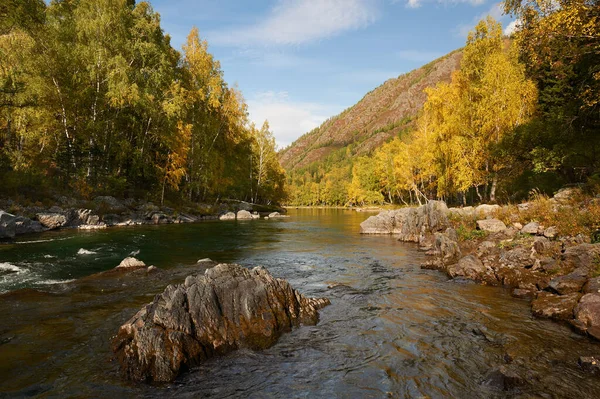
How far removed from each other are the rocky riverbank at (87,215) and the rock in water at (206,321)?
73.5 feet

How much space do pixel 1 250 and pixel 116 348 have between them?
16.7 metres

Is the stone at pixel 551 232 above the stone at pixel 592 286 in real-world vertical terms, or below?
above

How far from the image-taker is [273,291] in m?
9.05

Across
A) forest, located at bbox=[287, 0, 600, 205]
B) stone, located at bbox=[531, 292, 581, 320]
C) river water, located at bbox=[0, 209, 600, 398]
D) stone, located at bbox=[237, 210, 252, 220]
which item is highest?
forest, located at bbox=[287, 0, 600, 205]

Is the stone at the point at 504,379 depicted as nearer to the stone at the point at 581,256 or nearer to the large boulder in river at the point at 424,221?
the stone at the point at 581,256

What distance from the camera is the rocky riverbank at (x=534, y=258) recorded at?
9.20 metres

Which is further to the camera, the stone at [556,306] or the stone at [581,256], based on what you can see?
the stone at [581,256]

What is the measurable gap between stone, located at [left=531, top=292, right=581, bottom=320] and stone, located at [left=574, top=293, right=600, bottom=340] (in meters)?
0.32

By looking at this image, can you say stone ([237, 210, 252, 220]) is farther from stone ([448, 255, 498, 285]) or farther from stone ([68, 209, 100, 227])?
stone ([448, 255, 498, 285])

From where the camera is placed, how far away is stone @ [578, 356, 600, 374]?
6.26 meters

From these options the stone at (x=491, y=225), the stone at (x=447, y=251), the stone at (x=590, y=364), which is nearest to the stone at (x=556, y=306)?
the stone at (x=590, y=364)

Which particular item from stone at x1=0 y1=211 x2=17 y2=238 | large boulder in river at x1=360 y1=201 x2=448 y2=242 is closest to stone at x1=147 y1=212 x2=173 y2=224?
stone at x1=0 y1=211 x2=17 y2=238

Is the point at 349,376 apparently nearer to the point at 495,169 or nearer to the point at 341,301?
the point at 341,301

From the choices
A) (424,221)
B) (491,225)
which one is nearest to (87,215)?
(424,221)
